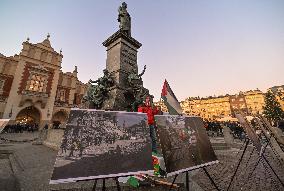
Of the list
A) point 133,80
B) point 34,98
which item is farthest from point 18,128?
point 133,80

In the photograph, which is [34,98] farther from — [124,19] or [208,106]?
[208,106]

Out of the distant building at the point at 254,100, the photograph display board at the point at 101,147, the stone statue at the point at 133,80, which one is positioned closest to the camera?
the photograph display board at the point at 101,147

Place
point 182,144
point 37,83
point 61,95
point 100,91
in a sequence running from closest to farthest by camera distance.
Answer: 1. point 182,144
2. point 100,91
3. point 37,83
4. point 61,95

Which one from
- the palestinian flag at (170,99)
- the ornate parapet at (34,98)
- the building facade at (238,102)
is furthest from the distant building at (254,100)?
the palestinian flag at (170,99)

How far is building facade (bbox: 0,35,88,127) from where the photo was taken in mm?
23225

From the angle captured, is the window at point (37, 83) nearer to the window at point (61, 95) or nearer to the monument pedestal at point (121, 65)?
the window at point (61, 95)

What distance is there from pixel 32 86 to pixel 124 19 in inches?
895

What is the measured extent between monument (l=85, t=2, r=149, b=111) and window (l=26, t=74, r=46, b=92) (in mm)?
21896

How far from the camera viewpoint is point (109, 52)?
8492 mm

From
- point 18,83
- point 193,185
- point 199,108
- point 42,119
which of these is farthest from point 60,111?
point 199,108

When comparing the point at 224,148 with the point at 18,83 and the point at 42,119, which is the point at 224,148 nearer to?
the point at 42,119

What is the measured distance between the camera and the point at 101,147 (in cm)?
215

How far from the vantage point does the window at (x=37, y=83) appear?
2489cm

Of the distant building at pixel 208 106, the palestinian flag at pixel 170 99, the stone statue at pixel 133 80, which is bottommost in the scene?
the palestinian flag at pixel 170 99
